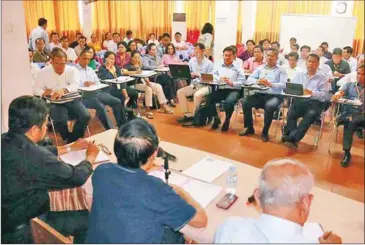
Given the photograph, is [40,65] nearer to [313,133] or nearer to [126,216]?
[313,133]

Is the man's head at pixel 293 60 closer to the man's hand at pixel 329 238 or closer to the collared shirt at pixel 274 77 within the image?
the collared shirt at pixel 274 77

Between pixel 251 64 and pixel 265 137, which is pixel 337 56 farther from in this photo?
pixel 265 137

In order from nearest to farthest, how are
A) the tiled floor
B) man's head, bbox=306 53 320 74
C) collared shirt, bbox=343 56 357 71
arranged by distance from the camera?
the tiled floor, collared shirt, bbox=343 56 357 71, man's head, bbox=306 53 320 74

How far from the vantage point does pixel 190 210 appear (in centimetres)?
126

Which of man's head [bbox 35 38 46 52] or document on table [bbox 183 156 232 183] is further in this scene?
man's head [bbox 35 38 46 52]

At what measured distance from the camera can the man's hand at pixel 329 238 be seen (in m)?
1.21

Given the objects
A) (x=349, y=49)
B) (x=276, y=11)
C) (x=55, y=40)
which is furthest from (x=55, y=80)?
(x=349, y=49)

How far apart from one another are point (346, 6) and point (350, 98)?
306 centimetres

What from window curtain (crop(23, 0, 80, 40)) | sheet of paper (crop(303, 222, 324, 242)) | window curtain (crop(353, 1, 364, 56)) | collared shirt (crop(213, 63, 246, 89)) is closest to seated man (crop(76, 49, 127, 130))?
collared shirt (crop(213, 63, 246, 89))

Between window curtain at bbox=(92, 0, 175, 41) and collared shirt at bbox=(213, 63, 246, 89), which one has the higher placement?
window curtain at bbox=(92, 0, 175, 41)

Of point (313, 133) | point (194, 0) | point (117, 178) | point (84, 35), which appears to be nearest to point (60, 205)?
point (117, 178)

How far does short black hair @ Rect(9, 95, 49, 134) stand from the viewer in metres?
1.66

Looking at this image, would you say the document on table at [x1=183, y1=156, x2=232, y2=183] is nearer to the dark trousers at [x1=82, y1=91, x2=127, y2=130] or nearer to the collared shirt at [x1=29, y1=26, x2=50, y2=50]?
the dark trousers at [x1=82, y1=91, x2=127, y2=130]

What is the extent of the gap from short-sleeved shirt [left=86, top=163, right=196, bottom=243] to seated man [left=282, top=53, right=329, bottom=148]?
9.25ft
